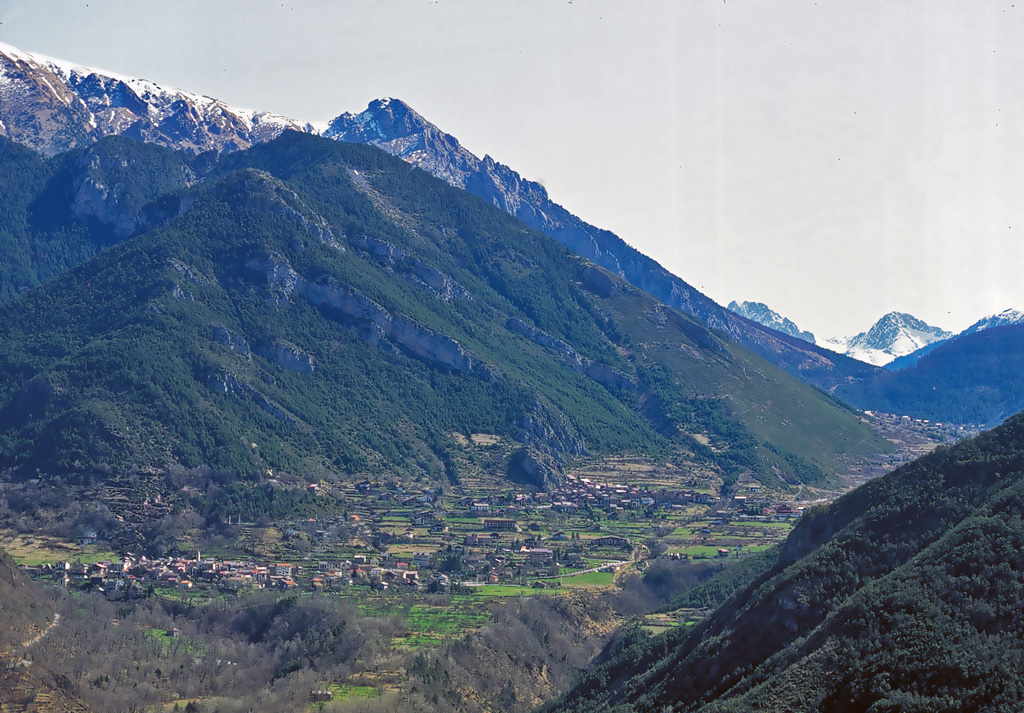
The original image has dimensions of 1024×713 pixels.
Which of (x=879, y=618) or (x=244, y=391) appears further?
(x=244, y=391)

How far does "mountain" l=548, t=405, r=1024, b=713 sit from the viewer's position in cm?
6681

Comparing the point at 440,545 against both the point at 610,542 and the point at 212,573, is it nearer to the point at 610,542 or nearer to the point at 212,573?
the point at 610,542

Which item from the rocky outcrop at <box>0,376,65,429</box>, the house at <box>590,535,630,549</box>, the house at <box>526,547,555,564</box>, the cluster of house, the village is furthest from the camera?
the rocky outcrop at <box>0,376,65,429</box>

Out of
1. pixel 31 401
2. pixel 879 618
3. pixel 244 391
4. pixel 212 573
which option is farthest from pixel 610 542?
pixel 879 618

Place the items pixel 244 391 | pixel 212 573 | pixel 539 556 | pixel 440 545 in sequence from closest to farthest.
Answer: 1. pixel 212 573
2. pixel 539 556
3. pixel 440 545
4. pixel 244 391

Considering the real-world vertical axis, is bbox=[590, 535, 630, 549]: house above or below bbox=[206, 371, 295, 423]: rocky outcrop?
below

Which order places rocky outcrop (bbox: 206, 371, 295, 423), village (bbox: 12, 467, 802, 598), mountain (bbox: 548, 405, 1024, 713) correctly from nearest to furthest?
mountain (bbox: 548, 405, 1024, 713) → village (bbox: 12, 467, 802, 598) → rocky outcrop (bbox: 206, 371, 295, 423)

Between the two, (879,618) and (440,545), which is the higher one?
(879,618)

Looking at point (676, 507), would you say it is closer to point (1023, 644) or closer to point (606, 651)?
point (606, 651)

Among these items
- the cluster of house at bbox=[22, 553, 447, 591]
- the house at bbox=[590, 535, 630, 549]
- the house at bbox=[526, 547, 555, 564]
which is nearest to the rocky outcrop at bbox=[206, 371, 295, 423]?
the cluster of house at bbox=[22, 553, 447, 591]

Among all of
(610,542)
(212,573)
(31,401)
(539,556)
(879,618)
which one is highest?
(31,401)

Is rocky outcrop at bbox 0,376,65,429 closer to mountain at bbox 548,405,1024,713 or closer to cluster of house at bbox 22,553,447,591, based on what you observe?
cluster of house at bbox 22,553,447,591

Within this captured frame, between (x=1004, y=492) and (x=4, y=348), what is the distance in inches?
6353

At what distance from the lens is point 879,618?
2886 inches
